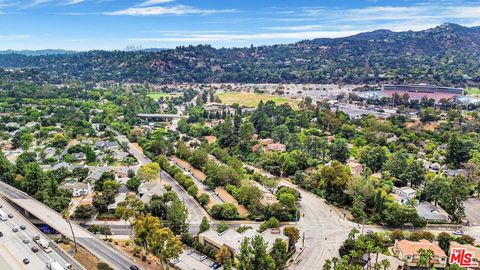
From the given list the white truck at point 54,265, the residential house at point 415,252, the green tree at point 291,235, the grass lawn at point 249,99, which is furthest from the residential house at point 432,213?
the grass lawn at point 249,99

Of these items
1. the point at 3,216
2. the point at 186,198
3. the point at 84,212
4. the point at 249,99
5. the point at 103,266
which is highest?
the point at 249,99

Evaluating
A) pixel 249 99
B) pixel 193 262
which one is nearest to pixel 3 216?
pixel 193 262

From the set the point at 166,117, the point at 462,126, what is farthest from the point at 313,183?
the point at 166,117

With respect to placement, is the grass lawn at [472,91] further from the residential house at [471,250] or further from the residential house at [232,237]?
the residential house at [232,237]

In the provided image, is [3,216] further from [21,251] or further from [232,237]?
[232,237]

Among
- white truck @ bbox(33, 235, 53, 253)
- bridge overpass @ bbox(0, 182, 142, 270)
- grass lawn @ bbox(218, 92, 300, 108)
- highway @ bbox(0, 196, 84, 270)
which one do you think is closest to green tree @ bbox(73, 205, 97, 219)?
bridge overpass @ bbox(0, 182, 142, 270)
